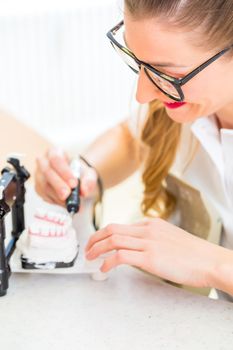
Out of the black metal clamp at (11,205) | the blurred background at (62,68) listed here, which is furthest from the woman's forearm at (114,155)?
the blurred background at (62,68)

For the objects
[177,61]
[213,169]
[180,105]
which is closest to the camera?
[177,61]

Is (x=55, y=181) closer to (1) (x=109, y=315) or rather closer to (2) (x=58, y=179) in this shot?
(2) (x=58, y=179)

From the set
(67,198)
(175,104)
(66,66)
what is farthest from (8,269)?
(66,66)

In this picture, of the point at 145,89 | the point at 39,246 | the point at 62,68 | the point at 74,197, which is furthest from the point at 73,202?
the point at 62,68

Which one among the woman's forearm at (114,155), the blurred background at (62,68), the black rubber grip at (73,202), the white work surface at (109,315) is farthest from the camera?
the blurred background at (62,68)

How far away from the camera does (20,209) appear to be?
1236 millimetres

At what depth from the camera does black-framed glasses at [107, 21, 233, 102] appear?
3.59 ft

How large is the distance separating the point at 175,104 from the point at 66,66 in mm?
1907

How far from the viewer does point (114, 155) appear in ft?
5.38

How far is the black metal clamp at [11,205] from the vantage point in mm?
1086

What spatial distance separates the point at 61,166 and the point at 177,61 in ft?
1.30

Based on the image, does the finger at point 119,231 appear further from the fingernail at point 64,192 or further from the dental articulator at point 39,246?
the fingernail at point 64,192

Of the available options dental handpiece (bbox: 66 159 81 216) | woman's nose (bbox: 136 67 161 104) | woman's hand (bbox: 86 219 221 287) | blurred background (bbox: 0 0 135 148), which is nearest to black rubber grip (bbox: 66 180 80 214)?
dental handpiece (bbox: 66 159 81 216)

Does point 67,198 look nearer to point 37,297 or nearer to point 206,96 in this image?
point 37,297
